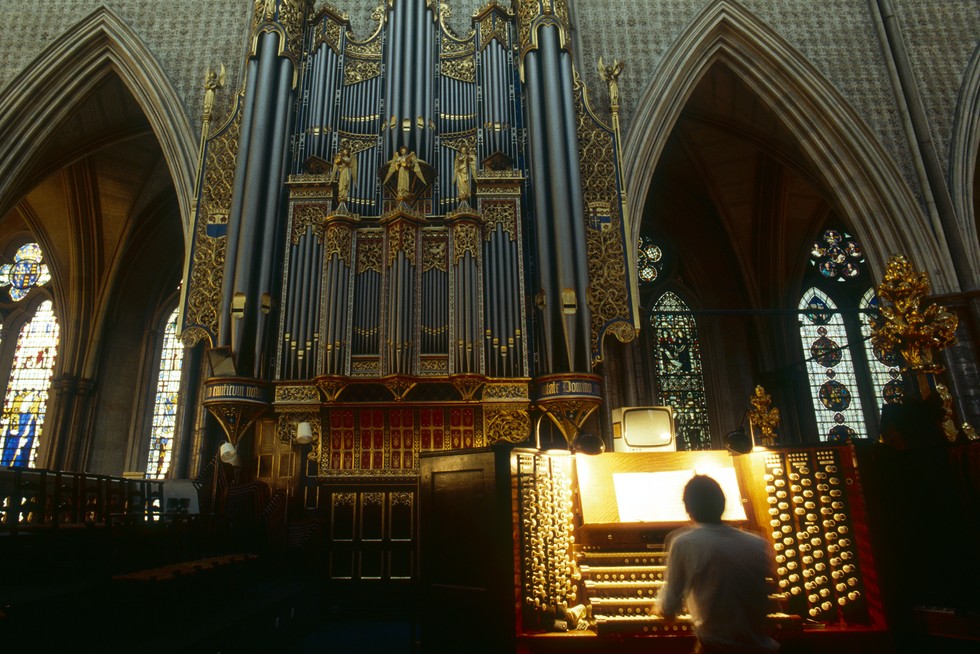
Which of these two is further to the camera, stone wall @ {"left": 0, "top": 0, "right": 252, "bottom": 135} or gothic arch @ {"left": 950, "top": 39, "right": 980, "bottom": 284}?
stone wall @ {"left": 0, "top": 0, "right": 252, "bottom": 135}

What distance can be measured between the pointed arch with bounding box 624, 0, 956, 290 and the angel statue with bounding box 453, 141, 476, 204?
2381 millimetres

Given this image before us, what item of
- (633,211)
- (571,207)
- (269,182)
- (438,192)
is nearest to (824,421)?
(633,211)

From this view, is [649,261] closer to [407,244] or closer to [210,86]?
[407,244]

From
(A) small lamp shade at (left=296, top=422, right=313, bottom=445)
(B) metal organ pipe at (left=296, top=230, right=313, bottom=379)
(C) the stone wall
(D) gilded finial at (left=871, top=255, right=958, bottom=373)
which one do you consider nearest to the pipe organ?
(B) metal organ pipe at (left=296, top=230, right=313, bottom=379)

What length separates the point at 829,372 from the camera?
1377cm

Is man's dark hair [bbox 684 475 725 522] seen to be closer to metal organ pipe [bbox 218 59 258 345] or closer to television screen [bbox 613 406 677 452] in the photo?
television screen [bbox 613 406 677 452]

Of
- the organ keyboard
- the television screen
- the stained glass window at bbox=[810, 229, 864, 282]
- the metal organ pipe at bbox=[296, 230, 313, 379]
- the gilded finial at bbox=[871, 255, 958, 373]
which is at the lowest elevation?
the organ keyboard

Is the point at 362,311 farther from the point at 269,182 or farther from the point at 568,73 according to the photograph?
the point at 568,73

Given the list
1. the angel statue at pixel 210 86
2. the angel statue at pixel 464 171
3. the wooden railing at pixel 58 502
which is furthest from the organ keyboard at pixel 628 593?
the angel statue at pixel 210 86

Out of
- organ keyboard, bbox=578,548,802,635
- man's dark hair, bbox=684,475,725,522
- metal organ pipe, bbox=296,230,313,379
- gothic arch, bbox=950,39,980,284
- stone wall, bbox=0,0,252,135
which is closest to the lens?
man's dark hair, bbox=684,475,725,522

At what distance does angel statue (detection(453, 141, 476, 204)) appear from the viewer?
26.3 ft

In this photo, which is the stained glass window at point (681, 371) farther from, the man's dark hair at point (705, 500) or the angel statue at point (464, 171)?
the man's dark hair at point (705, 500)

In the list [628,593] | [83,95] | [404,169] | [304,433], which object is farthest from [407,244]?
[83,95]

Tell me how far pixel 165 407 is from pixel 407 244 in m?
9.33
